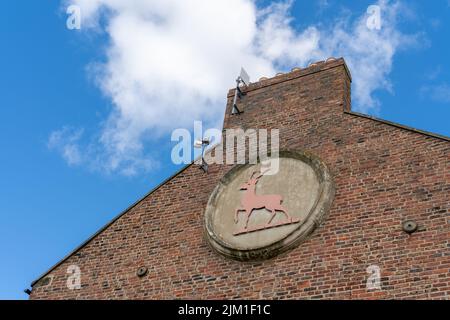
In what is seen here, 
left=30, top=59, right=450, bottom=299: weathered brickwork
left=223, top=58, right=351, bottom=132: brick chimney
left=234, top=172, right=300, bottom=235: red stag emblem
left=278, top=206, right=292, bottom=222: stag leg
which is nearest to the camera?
left=30, top=59, right=450, bottom=299: weathered brickwork

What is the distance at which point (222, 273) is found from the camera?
12109 mm

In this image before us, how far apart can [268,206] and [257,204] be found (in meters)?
0.25

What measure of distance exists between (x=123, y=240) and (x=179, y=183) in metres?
→ 1.63

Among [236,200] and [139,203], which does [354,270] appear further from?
[139,203]

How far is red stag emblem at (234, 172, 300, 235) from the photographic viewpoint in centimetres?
1234

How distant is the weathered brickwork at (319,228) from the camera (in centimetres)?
1084

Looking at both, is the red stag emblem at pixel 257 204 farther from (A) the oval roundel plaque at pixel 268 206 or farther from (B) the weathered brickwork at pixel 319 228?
(B) the weathered brickwork at pixel 319 228

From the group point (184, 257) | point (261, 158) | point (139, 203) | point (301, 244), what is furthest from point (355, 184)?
point (139, 203)

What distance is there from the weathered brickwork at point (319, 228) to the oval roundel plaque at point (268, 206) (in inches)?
7.8

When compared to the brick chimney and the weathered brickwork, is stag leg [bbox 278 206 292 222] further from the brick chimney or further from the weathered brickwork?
the brick chimney

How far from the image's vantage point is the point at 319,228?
11.8m

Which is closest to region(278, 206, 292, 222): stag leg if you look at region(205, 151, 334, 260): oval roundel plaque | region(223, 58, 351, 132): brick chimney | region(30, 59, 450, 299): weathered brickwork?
region(205, 151, 334, 260): oval roundel plaque

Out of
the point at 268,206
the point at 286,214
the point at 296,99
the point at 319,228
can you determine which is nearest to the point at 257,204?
the point at 268,206

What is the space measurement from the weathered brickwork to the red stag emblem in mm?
704
